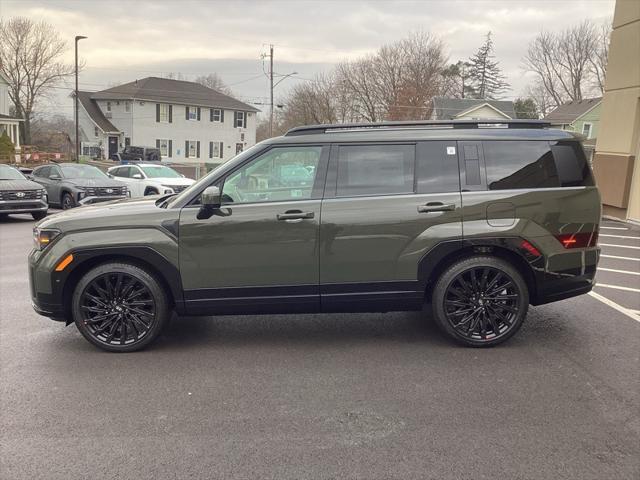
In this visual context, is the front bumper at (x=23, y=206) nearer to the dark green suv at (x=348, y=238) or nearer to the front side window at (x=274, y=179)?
the dark green suv at (x=348, y=238)

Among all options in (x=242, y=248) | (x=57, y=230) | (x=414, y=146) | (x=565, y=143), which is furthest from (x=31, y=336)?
(x=565, y=143)

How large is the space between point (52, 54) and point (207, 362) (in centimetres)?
6027

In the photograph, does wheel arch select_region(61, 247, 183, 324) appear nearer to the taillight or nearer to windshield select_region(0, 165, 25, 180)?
the taillight

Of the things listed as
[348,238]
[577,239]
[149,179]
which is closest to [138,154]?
[149,179]

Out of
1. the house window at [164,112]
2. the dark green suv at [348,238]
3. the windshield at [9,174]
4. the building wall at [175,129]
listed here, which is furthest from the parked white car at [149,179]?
the house window at [164,112]

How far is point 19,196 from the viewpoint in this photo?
1499 cm

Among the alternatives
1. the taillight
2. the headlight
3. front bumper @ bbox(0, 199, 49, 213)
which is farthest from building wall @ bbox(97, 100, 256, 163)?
the taillight

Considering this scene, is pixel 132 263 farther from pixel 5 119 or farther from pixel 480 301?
pixel 5 119

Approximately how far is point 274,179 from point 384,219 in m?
1.02

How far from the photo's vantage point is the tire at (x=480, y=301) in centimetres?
485

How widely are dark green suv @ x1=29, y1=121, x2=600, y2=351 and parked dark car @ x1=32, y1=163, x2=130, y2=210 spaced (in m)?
12.5

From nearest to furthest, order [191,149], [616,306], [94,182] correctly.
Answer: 1. [616,306]
2. [94,182]
3. [191,149]

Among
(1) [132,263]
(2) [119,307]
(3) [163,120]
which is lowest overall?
(2) [119,307]

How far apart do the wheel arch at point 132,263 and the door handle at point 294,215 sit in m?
1.02
